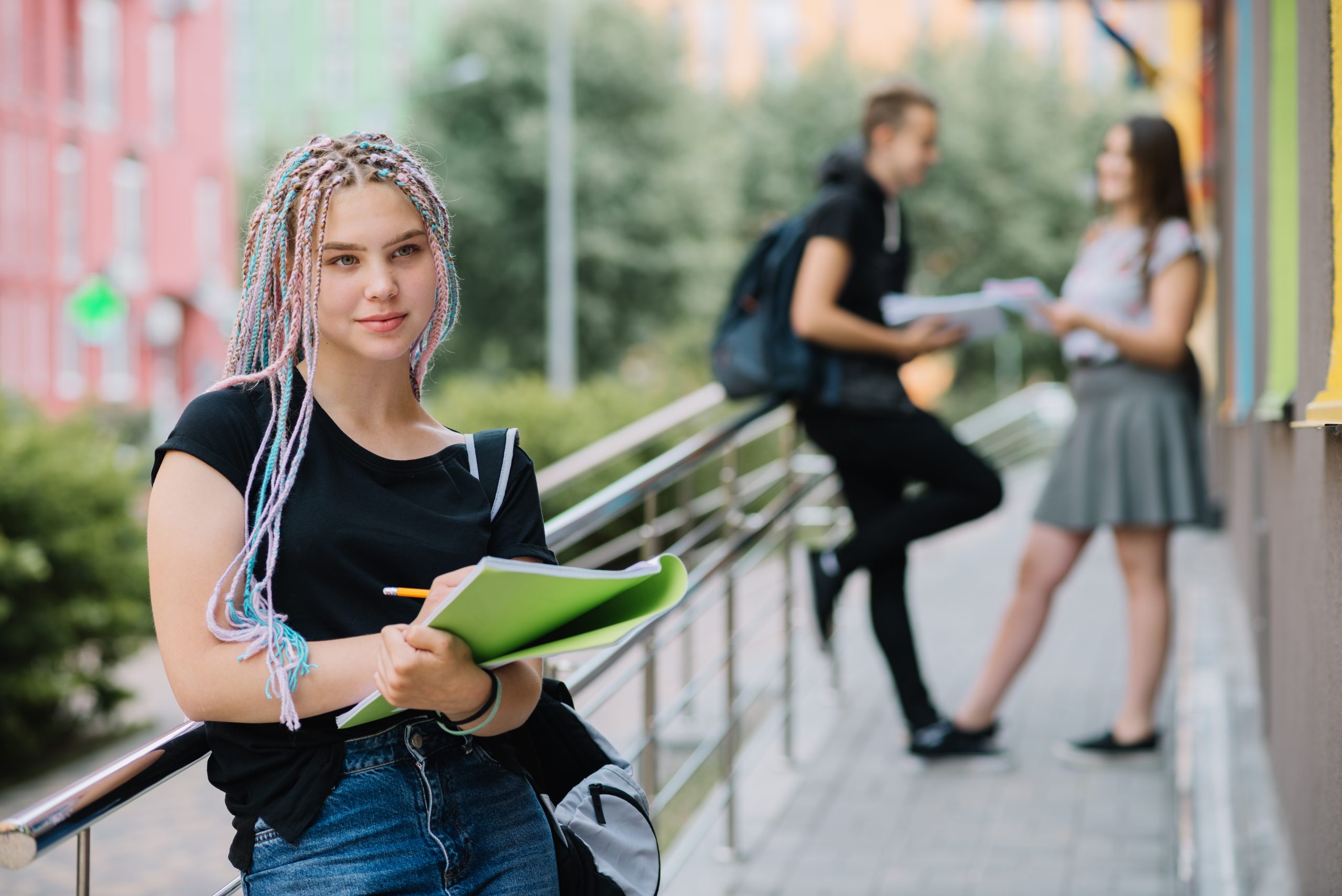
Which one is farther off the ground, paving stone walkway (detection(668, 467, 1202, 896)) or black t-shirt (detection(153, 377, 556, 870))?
black t-shirt (detection(153, 377, 556, 870))

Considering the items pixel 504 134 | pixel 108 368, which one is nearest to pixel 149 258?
pixel 108 368

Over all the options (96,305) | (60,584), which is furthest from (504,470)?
(96,305)

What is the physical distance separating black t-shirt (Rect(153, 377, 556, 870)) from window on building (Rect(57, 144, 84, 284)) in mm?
27538

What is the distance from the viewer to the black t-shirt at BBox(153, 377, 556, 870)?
1.68 meters

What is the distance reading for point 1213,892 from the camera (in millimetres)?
3318

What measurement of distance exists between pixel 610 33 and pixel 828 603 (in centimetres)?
2347

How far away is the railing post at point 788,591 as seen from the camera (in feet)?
15.2

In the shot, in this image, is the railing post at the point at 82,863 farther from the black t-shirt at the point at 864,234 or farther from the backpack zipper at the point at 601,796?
the black t-shirt at the point at 864,234

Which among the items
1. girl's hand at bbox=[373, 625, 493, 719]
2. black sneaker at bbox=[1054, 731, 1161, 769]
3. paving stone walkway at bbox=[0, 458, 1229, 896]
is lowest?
paving stone walkway at bbox=[0, 458, 1229, 896]

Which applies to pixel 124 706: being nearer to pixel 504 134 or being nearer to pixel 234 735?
pixel 234 735

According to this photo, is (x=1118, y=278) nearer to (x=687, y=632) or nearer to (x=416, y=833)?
(x=687, y=632)

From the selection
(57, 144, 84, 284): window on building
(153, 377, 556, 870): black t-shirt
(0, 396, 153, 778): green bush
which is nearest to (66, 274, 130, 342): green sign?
(57, 144, 84, 284): window on building

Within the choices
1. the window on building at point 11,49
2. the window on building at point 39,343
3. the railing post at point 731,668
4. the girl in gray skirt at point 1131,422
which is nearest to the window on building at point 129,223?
the window on building at point 39,343

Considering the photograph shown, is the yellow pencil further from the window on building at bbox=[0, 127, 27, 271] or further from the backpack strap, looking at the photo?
the window on building at bbox=[0, 127, 27, 271]
